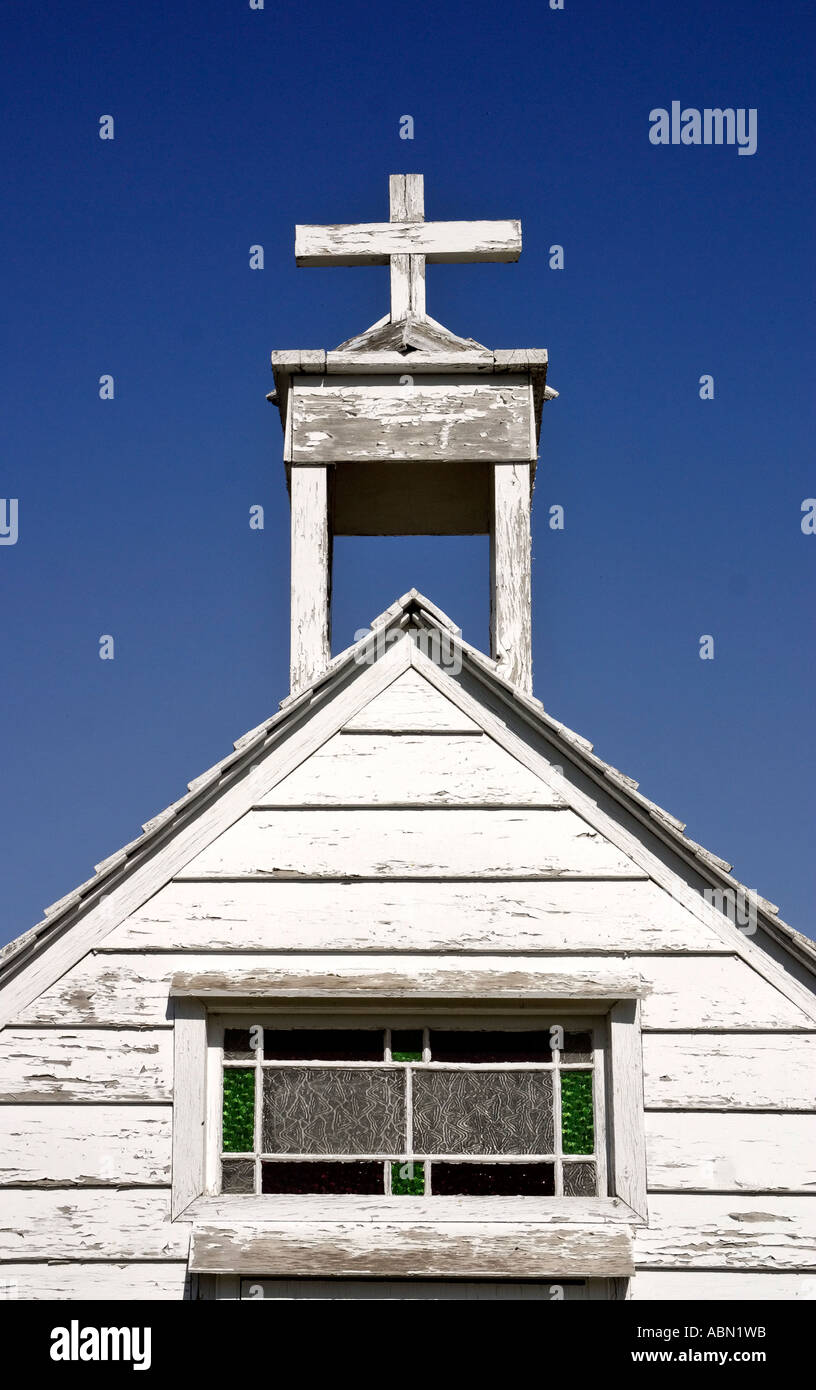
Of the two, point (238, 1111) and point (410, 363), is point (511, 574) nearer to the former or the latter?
point (410, 363)

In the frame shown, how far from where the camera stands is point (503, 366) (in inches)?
343

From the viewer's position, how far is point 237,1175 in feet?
21.6

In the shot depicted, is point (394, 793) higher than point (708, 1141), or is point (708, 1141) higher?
point (394, 793)

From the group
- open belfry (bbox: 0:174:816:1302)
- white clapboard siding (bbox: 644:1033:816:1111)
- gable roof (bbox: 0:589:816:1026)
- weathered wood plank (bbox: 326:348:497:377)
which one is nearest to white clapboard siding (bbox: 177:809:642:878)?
open belfry (bbox: 0:174:816:1302)

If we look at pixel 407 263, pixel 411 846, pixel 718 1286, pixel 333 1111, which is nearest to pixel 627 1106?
pixel 718 1286

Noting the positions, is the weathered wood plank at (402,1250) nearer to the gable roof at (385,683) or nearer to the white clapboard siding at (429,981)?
the white clapboard siding at (429,981)

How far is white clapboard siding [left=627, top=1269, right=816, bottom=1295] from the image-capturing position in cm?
627

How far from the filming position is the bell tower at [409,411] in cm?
830

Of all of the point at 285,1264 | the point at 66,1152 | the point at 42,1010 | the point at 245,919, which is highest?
the point at 245,919

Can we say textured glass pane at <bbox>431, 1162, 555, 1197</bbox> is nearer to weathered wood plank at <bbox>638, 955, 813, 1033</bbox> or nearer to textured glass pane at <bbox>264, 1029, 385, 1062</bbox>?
textured glass pane at <bbox>264, 1029, 385, 1062</bbox>

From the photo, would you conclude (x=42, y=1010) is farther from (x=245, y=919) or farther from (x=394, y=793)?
(x=394, y=793)
